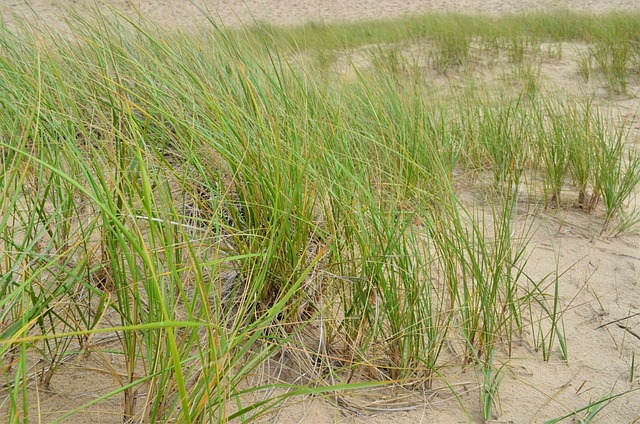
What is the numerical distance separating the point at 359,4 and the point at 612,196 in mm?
11448

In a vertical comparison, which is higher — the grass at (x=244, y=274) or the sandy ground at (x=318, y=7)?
the sandy ground at (x=318, y=7)

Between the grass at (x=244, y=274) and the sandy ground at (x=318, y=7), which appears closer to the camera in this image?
the grass at (x=244, y=274)

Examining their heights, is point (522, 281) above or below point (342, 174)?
below

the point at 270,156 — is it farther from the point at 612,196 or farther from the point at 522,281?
the point at 612,196

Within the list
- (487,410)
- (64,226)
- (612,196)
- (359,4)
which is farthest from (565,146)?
(359,4)

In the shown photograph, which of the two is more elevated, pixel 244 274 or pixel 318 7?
pixel 318 7

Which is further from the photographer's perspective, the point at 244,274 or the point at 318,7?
the point at 318,7

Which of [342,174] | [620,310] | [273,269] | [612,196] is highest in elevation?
[342,174]

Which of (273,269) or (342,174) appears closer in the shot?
(273,269)

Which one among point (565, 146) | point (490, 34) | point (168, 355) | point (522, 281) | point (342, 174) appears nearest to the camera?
point (168, 355)

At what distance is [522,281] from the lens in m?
1.67

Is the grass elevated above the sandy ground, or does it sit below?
below

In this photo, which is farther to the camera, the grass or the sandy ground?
the sandy ground

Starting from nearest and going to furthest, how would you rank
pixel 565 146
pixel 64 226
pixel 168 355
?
1. pixel 168 355
2. pixel 64 226
3. pixel 565 146
